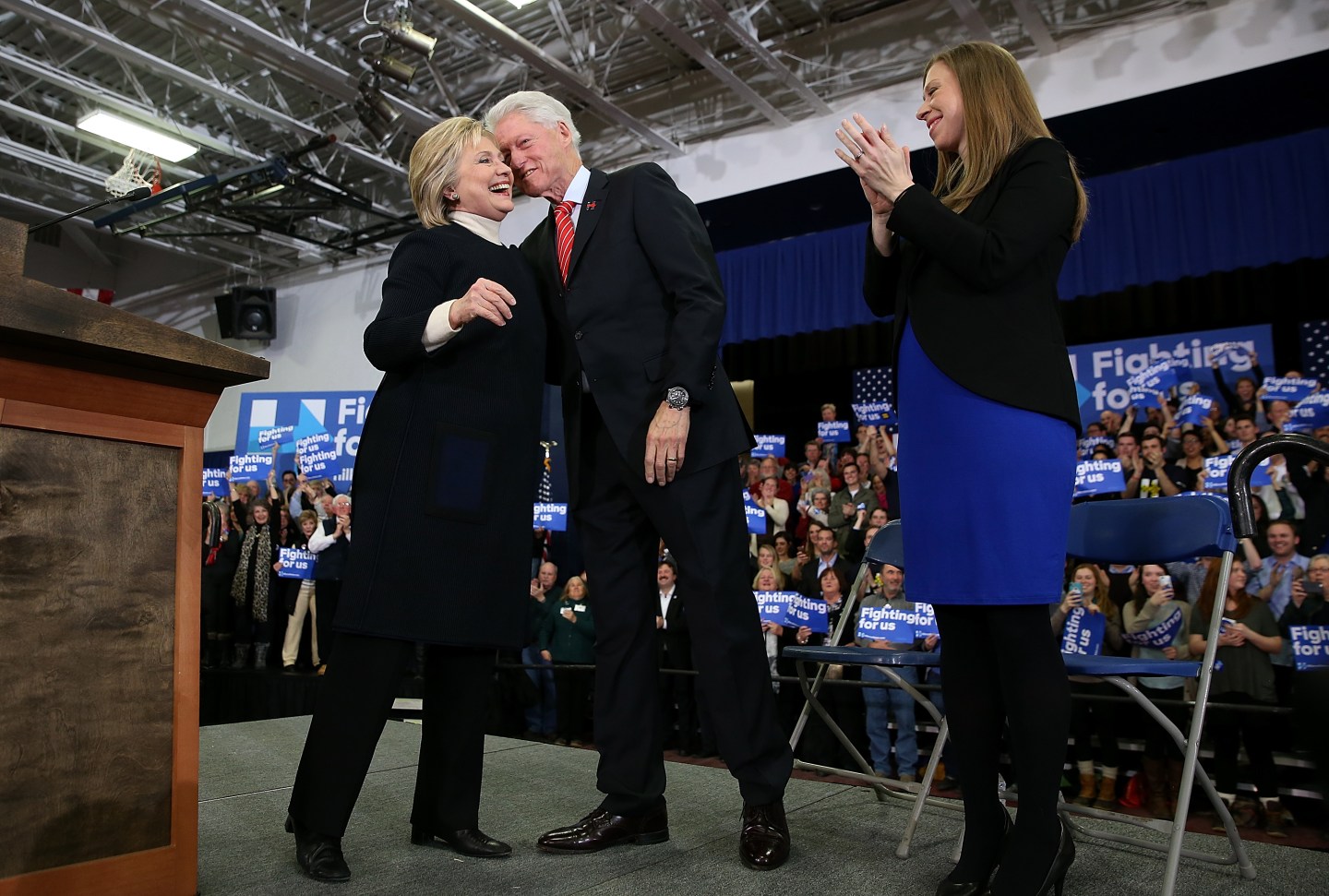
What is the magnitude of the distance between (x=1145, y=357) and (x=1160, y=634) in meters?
3.28

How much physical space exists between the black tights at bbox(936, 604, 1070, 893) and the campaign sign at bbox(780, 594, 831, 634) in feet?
12.0

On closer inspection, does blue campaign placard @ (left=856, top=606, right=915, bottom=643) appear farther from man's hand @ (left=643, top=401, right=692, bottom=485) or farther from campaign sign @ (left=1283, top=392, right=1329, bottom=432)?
campaign sign @ (left=1283, top=392, right=1329, bottom=432)

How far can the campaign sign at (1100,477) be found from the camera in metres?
5.11

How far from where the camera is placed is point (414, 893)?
4.60 ft

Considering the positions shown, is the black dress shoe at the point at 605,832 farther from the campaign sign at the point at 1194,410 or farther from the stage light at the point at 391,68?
the stage light at the point at 391,68

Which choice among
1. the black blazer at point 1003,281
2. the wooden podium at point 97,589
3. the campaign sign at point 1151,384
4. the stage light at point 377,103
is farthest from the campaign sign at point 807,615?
the stage light at point 377,103

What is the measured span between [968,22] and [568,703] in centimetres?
526

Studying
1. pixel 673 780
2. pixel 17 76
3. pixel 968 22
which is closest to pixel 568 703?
pixel 673 780

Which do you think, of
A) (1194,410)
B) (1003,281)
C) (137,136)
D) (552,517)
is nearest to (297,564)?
(552,517)

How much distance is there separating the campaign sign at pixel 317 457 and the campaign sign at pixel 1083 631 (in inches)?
245

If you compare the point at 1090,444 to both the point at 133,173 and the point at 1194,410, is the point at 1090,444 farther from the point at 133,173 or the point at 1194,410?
the point at 133,173

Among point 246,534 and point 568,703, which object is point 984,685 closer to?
point 568,703

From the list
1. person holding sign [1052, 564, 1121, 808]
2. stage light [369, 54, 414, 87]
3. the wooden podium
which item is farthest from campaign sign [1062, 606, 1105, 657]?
stage light [369, 54, 414, 87]

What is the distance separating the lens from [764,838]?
1.57 m
